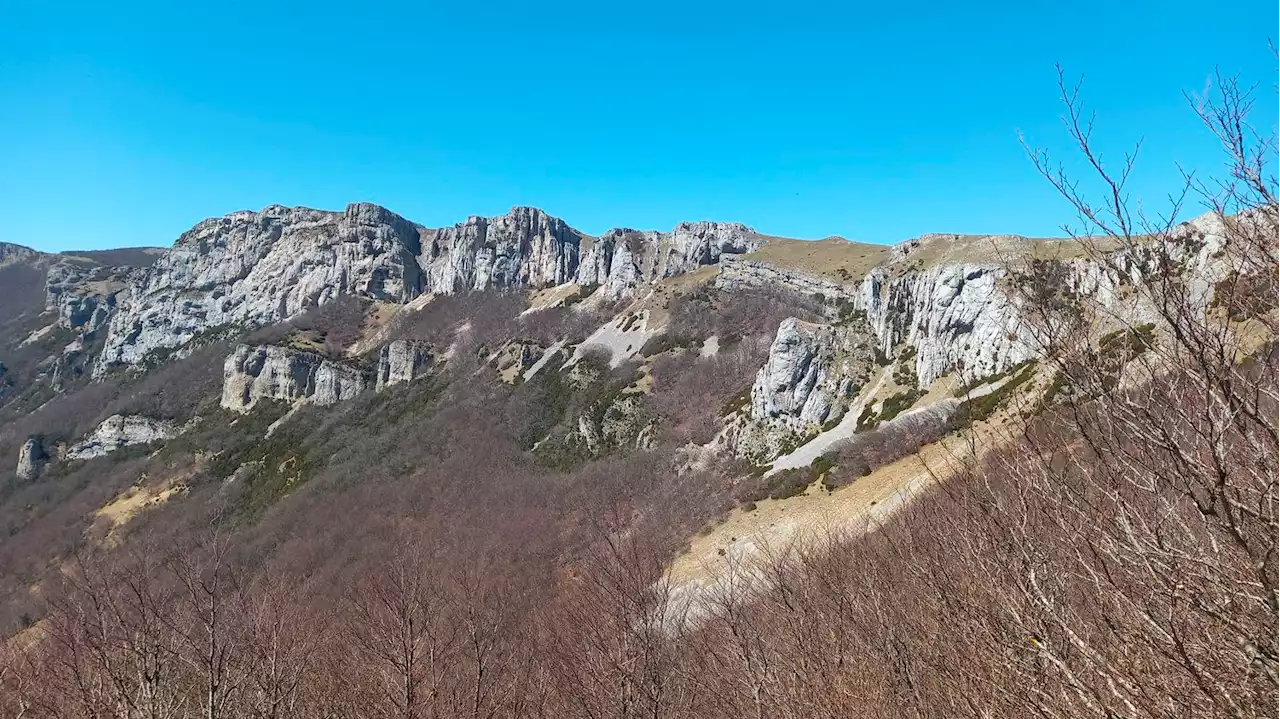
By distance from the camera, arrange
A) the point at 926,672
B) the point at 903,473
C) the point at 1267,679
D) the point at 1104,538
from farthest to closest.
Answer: the point at 903,473 → the point at 926,672 → the point at 1104,538 → the point at 1267,679

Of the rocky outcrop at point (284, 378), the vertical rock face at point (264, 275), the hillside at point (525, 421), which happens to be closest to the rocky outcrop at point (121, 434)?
the hillside at point (525, 421)

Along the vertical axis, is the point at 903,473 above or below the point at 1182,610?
below

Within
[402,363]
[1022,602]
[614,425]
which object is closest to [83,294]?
[402,363]

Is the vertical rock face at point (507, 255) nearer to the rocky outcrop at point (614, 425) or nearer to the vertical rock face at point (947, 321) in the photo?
the rocky outcrop at point (614, 425)

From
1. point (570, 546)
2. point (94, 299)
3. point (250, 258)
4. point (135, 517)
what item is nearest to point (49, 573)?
point (135, 517)

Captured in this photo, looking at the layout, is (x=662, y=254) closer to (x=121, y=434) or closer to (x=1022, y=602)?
(x=121, y=434)

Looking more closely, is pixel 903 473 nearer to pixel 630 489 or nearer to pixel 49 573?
pixel 630 489
